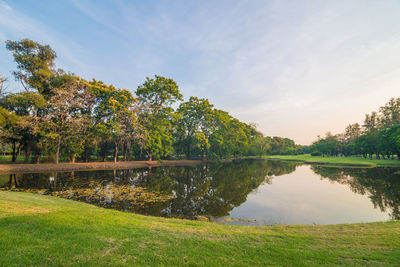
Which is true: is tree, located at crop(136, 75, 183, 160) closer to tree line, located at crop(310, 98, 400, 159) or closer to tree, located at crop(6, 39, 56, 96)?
tree, located at crop(6, 39, 56, 96)

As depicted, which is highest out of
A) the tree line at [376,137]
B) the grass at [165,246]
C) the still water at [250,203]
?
the tree line at [376,137]

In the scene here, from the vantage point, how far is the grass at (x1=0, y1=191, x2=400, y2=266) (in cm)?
403

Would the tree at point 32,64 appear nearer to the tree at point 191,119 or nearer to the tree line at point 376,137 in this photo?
the tree at point 191,119

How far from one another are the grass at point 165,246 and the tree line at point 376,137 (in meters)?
51.9

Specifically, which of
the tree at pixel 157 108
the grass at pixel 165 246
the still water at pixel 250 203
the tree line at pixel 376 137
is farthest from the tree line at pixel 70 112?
the tree line at pixel 376 137

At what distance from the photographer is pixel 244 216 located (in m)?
10.9

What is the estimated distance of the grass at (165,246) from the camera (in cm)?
403

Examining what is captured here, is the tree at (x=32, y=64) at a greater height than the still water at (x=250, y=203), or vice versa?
the tree at (x=32, y=64)

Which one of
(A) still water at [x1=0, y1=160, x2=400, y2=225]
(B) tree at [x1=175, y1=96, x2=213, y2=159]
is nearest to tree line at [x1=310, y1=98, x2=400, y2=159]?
(A) still water at [x1=0, y1=160, x2=400, y2=225]

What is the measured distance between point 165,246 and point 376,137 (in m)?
75.2

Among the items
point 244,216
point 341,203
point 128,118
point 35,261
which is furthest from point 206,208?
point 128,118

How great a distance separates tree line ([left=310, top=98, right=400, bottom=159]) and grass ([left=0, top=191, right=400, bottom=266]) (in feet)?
170

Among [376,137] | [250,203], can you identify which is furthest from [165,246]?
[376,137]

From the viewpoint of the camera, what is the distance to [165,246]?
479cm
